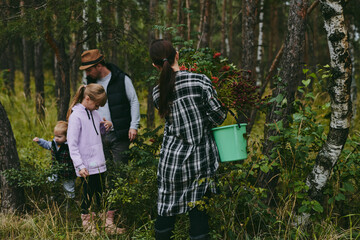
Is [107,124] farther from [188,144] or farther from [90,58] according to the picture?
[188,144]

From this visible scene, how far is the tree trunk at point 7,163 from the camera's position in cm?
367

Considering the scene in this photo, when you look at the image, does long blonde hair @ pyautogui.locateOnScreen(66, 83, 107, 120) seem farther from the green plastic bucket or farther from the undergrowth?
the green plastic bucket

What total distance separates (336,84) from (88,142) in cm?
231

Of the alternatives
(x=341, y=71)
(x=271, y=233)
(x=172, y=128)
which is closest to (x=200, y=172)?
(x=172, y=128)

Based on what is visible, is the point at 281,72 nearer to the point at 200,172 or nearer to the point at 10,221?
the point at 200,172

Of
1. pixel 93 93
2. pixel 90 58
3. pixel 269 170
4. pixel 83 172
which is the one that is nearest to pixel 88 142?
pixel 83 172

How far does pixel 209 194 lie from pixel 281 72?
1585 millimetres

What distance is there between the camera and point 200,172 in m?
2.54

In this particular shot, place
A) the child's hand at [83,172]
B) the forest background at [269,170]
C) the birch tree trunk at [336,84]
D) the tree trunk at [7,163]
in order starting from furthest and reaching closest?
the tree trunk at [7,163], the child's hand at [83,172], the forest background at [269,170], the birch tree trunk at [336,84]

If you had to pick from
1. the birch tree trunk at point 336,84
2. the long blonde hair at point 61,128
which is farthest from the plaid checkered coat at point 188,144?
the long blonde hair at point 61,128

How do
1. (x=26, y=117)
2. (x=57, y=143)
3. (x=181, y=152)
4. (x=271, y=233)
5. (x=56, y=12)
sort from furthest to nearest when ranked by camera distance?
(x=26, y=117), (x=56, y=12), (x=57, y=143), (x=271, y=233), (x=181, y=152)

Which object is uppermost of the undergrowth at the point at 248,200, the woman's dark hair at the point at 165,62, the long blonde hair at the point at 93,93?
the woman's dark hair at the point at 165,62

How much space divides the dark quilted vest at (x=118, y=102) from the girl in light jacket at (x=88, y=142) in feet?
1.09

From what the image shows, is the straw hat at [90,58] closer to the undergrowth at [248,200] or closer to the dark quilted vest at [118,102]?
the dark quilted vest at [118,102]
